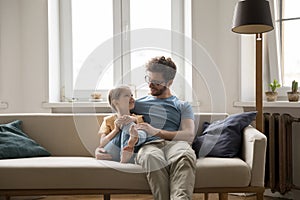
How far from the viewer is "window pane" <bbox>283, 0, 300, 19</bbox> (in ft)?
10.8

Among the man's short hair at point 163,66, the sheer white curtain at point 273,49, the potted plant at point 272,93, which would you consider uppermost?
the sheer white curtain at point 273,49

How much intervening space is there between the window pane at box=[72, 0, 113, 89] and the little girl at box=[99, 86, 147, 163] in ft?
4.11

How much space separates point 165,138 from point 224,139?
36 cm

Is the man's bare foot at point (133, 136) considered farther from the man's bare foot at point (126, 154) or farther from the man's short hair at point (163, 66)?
the man's short hair at point (163, 66)

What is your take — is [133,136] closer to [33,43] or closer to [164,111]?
[164,111]

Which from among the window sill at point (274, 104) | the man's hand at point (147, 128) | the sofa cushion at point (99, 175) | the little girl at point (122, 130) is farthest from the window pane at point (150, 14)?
the sofa cushion at point (99, 175)

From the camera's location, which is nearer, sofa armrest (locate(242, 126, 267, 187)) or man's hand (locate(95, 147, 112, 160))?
sofa armrest (locate(242, 126, 267, 187))

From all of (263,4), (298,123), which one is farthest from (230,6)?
(298,123)

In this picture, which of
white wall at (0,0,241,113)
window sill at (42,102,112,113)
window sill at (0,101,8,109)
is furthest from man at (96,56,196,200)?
window sill at (0,101,8,109)

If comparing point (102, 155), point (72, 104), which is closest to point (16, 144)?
point (102, 155)

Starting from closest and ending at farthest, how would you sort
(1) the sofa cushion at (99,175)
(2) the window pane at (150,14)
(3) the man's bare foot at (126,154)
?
(1) the sofa cushion at (99,175)
(3) the man's bare foot at (126,154)
(2) the window pane at (150,14)

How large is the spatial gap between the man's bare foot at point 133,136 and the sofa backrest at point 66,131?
0.45 m

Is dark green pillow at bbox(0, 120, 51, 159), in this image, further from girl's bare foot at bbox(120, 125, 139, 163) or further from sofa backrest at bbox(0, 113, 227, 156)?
girl's bare foot at bbox(120, 125, 139, 163)

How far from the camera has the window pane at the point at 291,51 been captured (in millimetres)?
3295
